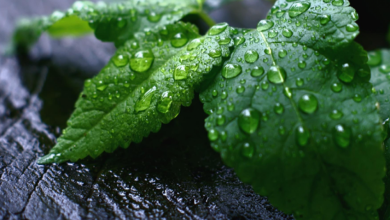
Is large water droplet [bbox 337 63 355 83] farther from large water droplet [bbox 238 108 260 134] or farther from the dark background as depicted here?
the dark background

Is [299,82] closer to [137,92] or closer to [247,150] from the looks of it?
[247,150]

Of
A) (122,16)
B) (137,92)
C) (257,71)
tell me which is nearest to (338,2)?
(257,71)

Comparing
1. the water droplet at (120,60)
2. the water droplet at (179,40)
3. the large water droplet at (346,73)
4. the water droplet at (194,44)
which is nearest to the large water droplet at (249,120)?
the large water droplet at (346,73)

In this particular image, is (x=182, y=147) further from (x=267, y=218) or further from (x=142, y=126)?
(x=267, y=218)

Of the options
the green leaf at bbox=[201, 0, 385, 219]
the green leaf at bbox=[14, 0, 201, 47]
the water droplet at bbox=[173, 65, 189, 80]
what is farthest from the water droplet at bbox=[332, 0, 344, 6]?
the green leaf at bbox=[14, 0, 201, 47]

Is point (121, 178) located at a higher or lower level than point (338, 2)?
lower

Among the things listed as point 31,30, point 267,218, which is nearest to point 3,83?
point 31,30

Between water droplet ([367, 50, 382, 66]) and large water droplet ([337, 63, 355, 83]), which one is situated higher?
large water droplet ([337, 63, 355, 83])

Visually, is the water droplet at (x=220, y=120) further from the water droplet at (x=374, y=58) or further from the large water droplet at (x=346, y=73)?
the water droplet at (x=374, y=58)
